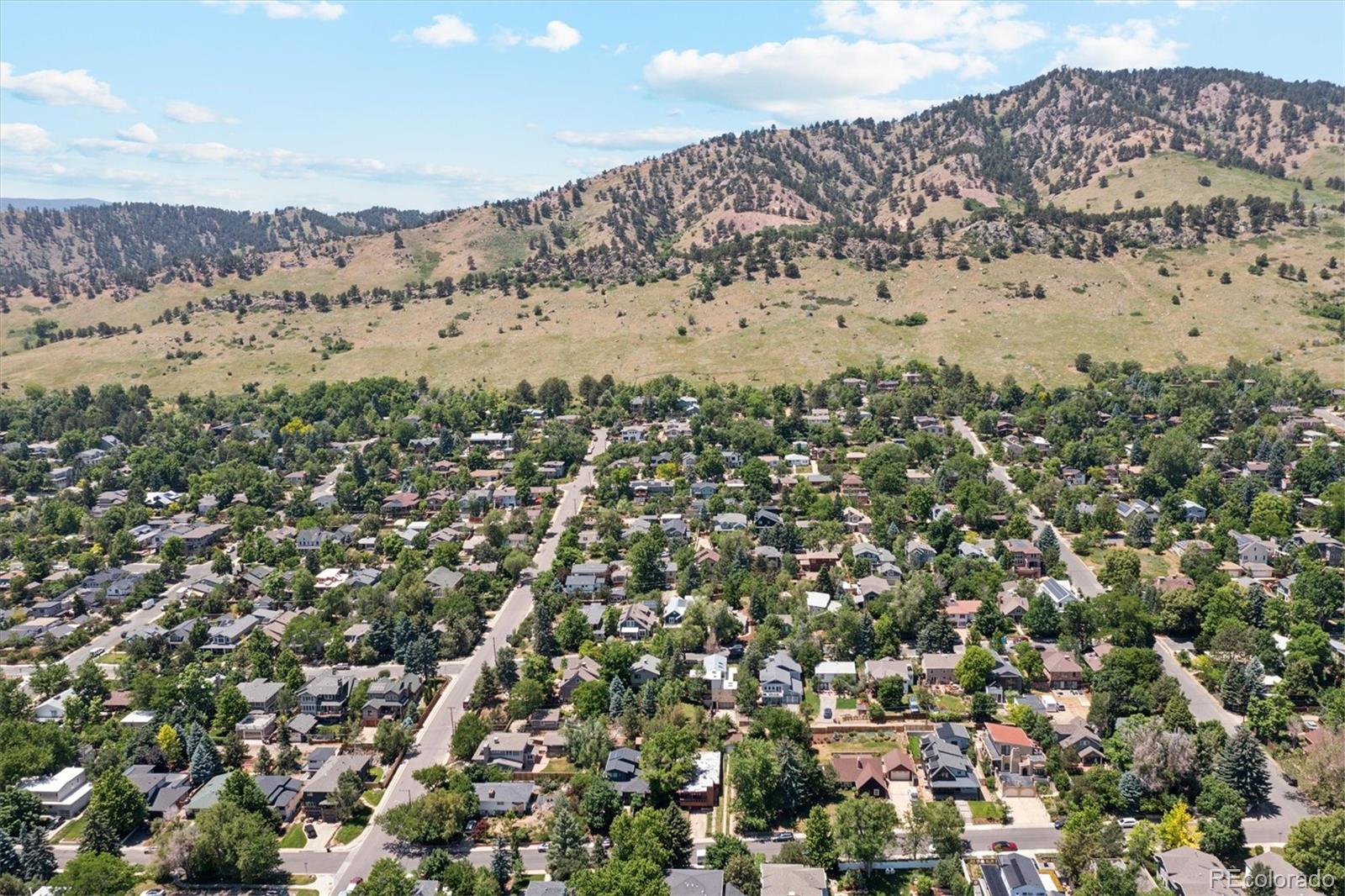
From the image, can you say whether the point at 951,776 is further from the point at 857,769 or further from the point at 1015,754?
the point at 857,769

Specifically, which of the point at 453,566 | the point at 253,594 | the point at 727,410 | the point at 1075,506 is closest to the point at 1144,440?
the point at 1075,506

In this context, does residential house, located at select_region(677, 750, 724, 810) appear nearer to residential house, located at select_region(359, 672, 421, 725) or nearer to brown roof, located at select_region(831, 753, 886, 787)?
brown roof, located at select_region(831, 753, 886, 787)

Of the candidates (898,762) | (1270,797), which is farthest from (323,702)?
(1270,797)

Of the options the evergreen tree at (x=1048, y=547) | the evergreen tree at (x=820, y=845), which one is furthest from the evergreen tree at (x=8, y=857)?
the evergreen tree at (x=1048, y=547)

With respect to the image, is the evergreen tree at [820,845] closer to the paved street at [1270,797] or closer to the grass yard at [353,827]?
the paved street at [1270,797]

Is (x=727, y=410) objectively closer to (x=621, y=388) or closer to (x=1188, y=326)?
(x=621, y=388)
